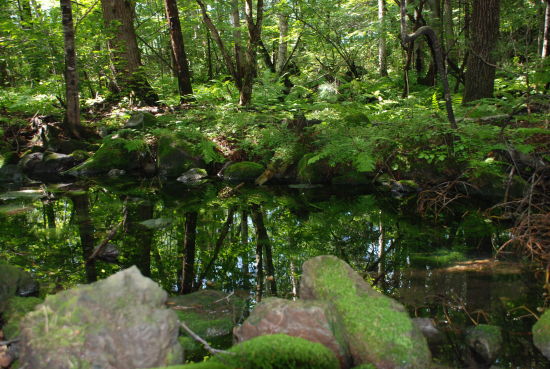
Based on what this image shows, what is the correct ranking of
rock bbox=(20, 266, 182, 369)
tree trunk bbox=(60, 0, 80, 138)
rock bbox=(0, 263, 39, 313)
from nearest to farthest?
rock bbox=(20, 266, 182, 369) < rock bbox=(0, 263, 39, 313) < tree trunk bbox=(60, 0, 80, 138)

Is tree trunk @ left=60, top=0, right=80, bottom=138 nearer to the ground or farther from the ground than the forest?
farther from the ground

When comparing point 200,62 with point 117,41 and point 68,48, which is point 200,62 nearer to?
point 117,41

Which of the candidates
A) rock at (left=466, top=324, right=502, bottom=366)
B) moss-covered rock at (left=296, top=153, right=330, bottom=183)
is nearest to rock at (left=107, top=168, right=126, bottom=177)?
moss-covered rock at (left=296, top=153, right=330, bottom=183)

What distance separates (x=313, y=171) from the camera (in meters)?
9.98

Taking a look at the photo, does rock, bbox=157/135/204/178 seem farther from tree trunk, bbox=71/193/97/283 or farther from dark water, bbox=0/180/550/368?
tree trunk, bbox=71/193/97/283

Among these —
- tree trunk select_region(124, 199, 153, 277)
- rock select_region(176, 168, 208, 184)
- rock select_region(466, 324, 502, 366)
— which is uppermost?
rock select_region(176, 168, 208, 184)

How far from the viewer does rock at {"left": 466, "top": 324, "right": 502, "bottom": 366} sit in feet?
10.1

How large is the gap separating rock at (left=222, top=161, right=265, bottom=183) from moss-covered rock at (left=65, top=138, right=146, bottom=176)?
2.43m

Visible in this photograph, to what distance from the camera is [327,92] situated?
13070 mm

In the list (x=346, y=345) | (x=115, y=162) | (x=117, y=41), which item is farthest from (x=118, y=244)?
(x=117, y=41)

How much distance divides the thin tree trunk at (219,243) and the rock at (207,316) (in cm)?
56

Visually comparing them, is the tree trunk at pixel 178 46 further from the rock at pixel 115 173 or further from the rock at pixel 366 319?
the rock at pixel 366 319

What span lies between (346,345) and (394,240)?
10.9ft

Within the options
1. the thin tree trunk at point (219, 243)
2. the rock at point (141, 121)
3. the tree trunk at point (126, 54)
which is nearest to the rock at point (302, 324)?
the thin tree trunk at point (219, 243)
